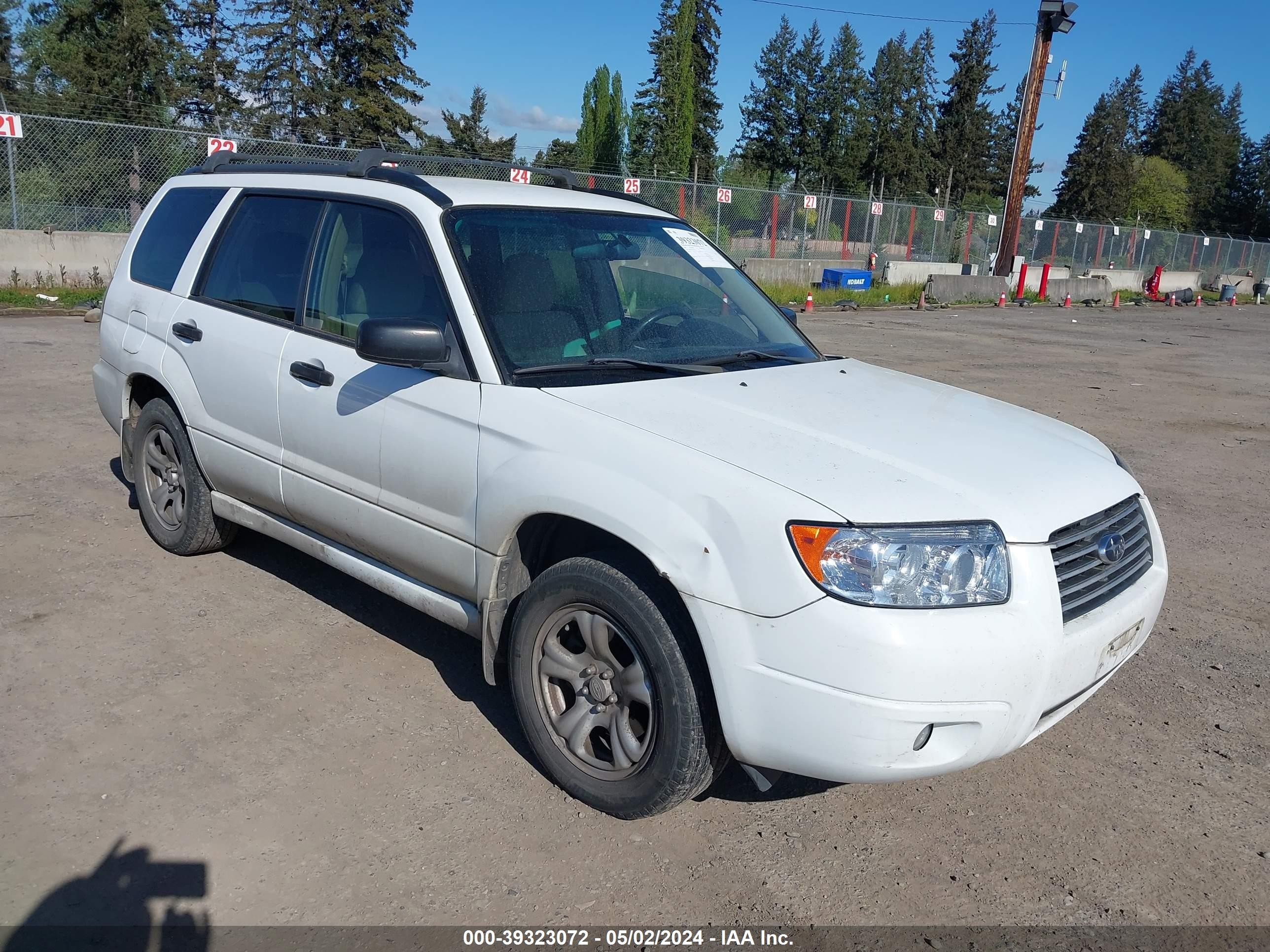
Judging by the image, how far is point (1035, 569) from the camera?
2.76 m

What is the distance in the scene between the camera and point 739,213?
1026 inches

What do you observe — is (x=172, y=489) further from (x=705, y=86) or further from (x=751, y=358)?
(x=705, y=86)

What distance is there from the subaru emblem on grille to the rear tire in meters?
3.87

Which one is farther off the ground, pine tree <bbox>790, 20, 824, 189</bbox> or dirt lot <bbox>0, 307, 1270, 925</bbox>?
pine tree <bbox>790, 20, 824, 189</bbox>

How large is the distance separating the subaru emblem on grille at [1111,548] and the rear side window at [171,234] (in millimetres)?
4136

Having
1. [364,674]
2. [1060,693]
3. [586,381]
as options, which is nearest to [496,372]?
[586,381]

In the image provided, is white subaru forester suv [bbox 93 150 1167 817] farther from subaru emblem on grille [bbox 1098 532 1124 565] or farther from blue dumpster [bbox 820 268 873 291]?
blue dumpster [bbox 820 268 873 291]

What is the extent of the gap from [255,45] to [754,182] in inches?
1919

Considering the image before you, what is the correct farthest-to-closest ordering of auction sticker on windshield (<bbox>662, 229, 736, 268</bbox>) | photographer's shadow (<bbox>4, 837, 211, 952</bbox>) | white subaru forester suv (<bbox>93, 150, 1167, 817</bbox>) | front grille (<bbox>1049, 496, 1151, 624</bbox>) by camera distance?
auction sticker on windshield (<bbox>662, 229, 736, 268</bbox>) → front grille (<bbox>1049, 496, 1151, 624</bbox>) → white subaru forester suv (<bbox>93, 150, 1167, 817</bbox>) → photographer's shadow (<bbox>4, 837, 211, 952</bbox>)

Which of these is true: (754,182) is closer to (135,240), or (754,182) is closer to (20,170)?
(20,170)

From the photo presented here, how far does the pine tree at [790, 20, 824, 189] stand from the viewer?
266ft

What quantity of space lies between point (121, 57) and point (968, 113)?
73.1 metres

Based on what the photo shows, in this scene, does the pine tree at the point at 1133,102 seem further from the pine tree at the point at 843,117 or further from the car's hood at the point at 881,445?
the car's hood at the point at 881,445

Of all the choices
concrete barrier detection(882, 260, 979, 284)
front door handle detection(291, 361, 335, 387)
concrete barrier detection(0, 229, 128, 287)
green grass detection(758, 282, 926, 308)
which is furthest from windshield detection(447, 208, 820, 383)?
→ concrete barrier detection(882, 260, 979, 284)
